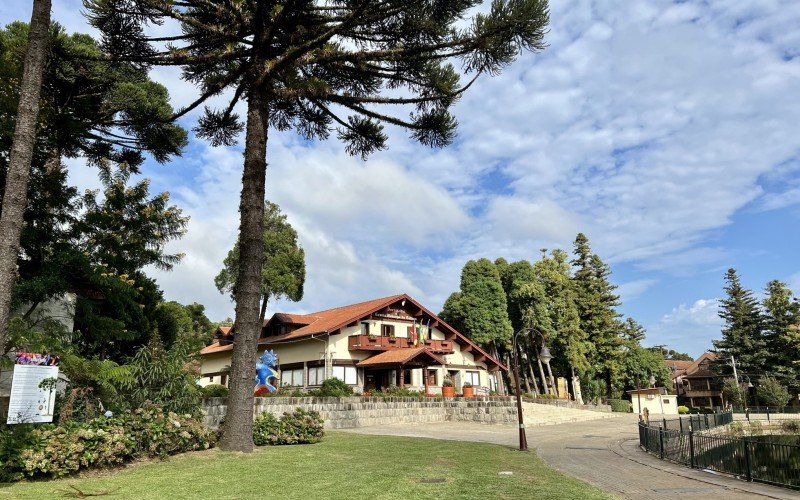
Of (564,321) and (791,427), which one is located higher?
(564,321)

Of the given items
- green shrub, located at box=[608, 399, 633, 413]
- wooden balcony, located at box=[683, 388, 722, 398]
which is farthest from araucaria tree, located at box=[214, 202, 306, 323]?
wooden balcony, located at box=[683, 388, 722, 398]

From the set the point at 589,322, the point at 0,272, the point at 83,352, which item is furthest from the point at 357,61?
the point at 589,322

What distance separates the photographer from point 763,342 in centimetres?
5197

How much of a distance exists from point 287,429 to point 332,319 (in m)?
21.9

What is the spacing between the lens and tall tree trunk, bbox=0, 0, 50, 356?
850 centimetres

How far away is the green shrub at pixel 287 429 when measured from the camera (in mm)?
14000

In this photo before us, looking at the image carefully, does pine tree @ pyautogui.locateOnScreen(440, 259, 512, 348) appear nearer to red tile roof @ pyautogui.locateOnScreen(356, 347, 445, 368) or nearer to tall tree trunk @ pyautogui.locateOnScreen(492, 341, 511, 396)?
tall tree trunk @ pyautogui.locateOnScreen(492, 341, 511, 396)

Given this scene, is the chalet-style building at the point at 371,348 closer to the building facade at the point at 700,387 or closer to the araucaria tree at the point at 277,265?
the araucaria tree at the point at 277,265

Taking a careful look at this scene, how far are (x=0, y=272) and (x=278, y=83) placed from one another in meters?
9.15

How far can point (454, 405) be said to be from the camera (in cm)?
2912

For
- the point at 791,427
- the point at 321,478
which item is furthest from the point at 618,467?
the point at 791,427

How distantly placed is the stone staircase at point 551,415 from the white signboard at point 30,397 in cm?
2375

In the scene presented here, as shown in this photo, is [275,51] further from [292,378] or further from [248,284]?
[292,378]

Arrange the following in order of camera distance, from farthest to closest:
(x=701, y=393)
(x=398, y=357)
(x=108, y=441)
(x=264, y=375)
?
1. (x=701, y=393)
2. (x=398, y=357)
3. (x=264, y=375)
4. (x=108, y=441)
